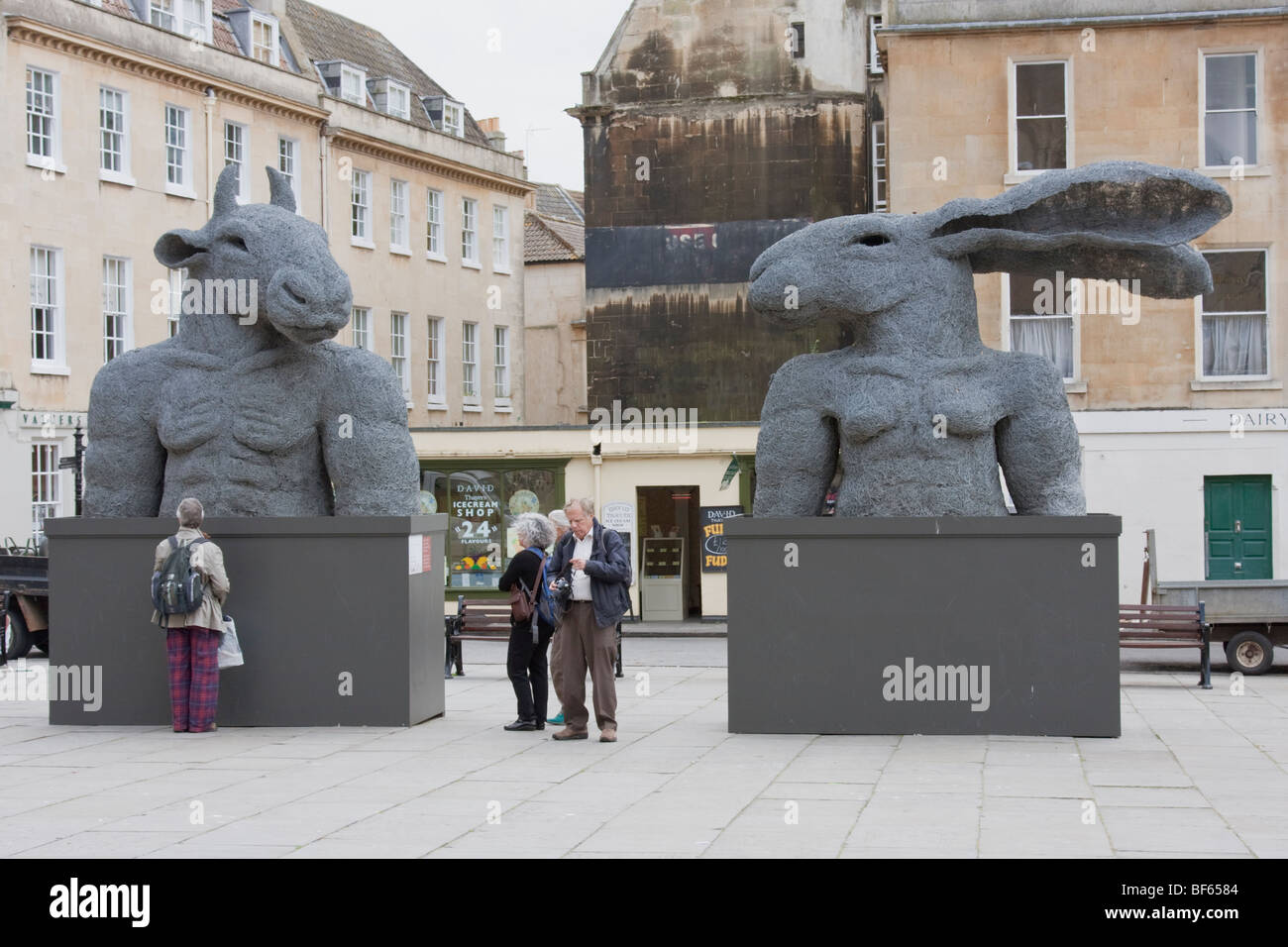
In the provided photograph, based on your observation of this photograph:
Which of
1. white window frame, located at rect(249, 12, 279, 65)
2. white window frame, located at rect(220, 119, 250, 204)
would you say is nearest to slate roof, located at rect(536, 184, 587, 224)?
white window frame, located at rect(249, 12, 279, 65)

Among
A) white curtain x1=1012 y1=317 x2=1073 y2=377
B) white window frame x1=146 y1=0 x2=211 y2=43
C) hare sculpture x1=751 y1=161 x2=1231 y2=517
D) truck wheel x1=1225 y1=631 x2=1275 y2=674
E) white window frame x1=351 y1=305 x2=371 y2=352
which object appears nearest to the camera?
hare sculpture x1=751 y1=161 x2=1231 y2=517

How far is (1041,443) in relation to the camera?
11.4 m

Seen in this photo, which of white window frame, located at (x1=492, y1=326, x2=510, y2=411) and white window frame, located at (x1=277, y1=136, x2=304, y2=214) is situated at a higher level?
white window frame, located at (x1=277, y1=136, x2=304, y2=214)

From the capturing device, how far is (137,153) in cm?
2970

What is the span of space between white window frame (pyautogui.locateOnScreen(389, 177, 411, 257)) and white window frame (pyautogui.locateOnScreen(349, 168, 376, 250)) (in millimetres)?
869

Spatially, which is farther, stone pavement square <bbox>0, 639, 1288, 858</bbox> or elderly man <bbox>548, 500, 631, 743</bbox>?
elderly man <bbox>548, 500, 631, 743</bbox>

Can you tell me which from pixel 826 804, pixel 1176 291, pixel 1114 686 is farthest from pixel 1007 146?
pixel 826 804

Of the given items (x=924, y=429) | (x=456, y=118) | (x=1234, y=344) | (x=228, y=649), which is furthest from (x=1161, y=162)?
(x=456, y=118)

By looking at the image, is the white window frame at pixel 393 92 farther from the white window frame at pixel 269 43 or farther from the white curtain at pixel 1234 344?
the white curtain at pixel 1234 344

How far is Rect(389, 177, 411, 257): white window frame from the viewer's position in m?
37.1

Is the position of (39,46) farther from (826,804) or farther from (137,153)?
(826,804)

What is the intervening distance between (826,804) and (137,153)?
24253 millimetres

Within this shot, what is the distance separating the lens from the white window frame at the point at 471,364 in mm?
39844

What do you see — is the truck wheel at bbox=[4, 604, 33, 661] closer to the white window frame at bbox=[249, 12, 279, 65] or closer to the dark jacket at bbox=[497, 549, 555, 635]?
the dark jacket at bbox=[497, 549, 555, 635]
